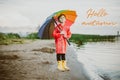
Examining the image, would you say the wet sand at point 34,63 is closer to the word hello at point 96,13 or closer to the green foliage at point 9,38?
the green foliage at point 9,38

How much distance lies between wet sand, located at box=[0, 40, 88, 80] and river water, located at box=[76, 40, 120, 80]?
0.32 feet

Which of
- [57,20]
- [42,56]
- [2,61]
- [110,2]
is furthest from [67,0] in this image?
[2,61]

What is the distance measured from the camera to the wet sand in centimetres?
314

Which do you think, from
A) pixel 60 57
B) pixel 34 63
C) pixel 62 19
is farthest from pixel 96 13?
pixel 34 63

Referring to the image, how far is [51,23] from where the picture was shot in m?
3.19

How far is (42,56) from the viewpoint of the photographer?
10.5 ft

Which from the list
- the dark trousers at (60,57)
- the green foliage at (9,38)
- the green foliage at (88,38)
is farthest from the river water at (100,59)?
the green foliage at (9,38)

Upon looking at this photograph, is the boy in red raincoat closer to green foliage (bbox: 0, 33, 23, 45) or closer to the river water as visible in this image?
the river water

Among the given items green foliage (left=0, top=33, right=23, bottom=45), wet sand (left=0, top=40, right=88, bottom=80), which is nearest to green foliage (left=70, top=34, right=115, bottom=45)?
wet sand (left=0, top=40, right=88, bottom=80)

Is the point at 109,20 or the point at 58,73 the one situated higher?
the point at 109,20

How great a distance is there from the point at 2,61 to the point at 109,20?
1556mm

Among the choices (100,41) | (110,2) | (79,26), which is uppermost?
(110,2)

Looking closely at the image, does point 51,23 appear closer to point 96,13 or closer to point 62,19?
point 62,19

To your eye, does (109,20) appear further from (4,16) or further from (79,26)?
(4,16)
